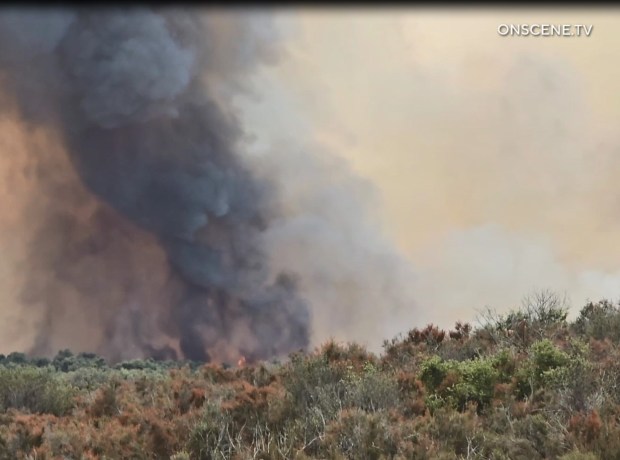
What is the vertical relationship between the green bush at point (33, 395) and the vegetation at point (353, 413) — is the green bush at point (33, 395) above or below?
above

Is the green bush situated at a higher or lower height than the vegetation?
higher

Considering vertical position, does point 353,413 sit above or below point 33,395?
below

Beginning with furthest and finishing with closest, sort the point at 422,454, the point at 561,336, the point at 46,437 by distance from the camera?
the point at 561,336 → the point at 46,437 → the point at 422,454

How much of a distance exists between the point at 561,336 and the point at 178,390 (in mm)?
8148

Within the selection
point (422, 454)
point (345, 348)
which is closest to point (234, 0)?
point (422, 454)

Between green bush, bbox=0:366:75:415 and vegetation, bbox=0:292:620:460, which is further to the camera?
green bush, bbox=0:366:75:415

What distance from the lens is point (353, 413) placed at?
24.9 feet

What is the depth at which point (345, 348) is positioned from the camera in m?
12.3

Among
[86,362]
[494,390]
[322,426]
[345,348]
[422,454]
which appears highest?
[86,362]

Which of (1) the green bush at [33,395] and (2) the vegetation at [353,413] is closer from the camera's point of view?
(2) the vegetation at [353,413]

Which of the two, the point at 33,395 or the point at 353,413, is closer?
the point at 353,413

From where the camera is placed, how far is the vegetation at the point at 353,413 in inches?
276

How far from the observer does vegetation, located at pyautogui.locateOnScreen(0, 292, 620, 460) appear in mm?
7000

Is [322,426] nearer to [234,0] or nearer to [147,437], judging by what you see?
[147,437]
